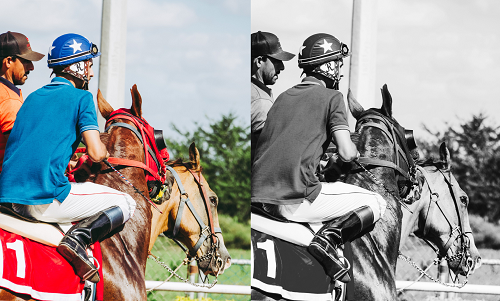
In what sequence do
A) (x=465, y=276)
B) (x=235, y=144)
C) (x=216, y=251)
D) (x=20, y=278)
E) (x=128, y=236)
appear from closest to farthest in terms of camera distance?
(x=20, y=278)
(x=128, y=236)
(x=216, y=251)
(x=465, y=276)
(x=235, y=144)

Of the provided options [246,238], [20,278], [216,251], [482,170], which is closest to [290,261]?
[216,251]

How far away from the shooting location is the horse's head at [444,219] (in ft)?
14.4

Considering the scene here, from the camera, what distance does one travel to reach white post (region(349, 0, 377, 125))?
432 cm

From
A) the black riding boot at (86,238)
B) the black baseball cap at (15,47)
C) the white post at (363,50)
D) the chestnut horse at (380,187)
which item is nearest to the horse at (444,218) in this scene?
the chestnut horse at (380,187)

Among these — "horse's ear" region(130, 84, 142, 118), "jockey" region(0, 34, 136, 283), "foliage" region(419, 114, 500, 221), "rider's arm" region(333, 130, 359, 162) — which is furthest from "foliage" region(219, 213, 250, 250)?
"jockey" region(0, 34, 136, 283)

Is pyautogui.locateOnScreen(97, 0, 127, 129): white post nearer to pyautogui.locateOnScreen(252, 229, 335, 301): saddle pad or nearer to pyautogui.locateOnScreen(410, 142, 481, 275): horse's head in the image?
pyautogui.locateOnScreen(252, 229, 335, 301): saddle pad

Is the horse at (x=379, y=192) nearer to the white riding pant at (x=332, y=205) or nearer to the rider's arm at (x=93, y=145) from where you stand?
the white riding pant at (x=332, y=205)

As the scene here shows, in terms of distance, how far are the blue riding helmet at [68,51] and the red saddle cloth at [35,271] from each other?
3.54 ft

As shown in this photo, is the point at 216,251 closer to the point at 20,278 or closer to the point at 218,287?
the point at 218,287

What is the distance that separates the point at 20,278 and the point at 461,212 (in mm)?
3418

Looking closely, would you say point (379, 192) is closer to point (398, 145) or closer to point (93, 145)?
point (398, 145)

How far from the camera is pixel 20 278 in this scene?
9.21ft

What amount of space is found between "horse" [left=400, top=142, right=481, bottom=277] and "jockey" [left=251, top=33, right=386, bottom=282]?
0.93 m

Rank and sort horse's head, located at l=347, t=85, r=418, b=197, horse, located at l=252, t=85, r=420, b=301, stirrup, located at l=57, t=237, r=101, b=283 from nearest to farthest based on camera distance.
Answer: stirrup, located at l=57, t=237, r=101, b=283 < horse, located at l=252, t=85, r=420, b=301 < horse's head, located at l=347, t=85, r=418, b=197
